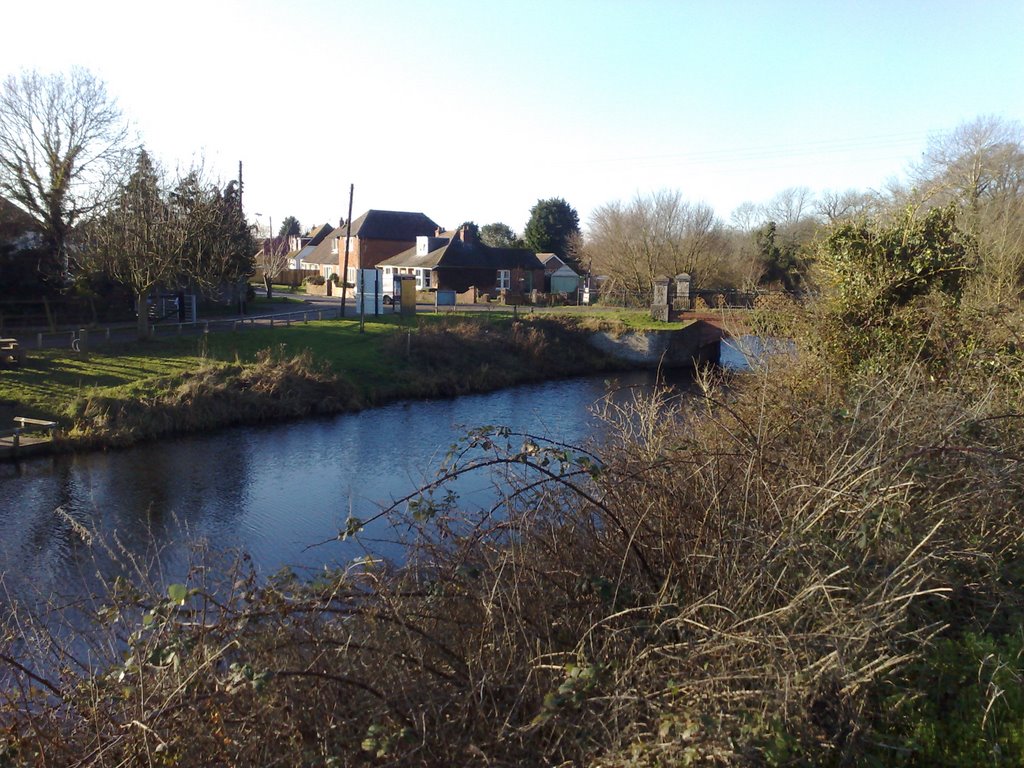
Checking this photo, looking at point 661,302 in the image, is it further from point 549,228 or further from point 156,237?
point 549,228

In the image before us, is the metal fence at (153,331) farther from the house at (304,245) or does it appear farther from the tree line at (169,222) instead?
the house at (304,245)

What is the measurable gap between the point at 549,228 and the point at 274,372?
42119mm

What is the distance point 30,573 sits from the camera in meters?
11.4

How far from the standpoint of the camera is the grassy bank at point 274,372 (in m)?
20.5

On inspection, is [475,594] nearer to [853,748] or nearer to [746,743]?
[746,743]

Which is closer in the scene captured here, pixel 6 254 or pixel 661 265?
pixel 6 254

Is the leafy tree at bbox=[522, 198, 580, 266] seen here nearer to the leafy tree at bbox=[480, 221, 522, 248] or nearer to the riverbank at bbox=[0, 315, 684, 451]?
the leafy tree at bbox=[480, 221, 522, 248]

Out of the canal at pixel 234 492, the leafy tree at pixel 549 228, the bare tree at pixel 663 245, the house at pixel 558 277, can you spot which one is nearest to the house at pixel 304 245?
the leafy tree at pixel 549 228

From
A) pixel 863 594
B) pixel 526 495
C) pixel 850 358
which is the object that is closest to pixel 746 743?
pixel 863 594

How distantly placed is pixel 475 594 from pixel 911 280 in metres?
9.05

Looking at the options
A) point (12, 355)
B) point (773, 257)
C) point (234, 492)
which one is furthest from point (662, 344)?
point (12, 355)

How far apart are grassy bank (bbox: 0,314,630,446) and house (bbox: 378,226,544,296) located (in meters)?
14.9

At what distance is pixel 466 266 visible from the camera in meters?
51.0

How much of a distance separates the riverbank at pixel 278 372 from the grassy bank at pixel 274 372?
0.04 meters
